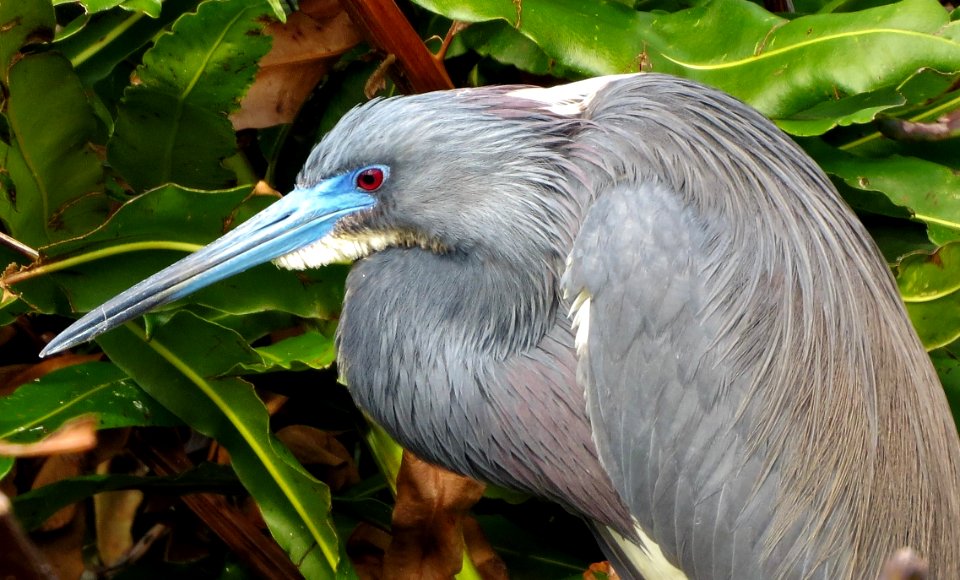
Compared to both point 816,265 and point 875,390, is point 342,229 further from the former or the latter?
point 875,390

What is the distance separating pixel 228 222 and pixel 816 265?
3.43 feet

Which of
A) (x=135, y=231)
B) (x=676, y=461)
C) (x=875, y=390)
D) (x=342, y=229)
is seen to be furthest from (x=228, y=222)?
(x=875, y=390)

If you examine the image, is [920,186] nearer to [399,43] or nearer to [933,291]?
[933,291]

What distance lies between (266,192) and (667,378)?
2.71ft

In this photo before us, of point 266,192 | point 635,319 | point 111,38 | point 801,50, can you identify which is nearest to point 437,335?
point 635,319

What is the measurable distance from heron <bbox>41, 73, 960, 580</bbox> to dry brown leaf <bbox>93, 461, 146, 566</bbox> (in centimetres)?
94

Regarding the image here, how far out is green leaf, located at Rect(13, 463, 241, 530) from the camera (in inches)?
76.2

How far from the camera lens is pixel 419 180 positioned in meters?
1.59

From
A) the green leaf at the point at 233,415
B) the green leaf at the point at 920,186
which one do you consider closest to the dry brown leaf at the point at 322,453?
the green leaf at the point at 233,415

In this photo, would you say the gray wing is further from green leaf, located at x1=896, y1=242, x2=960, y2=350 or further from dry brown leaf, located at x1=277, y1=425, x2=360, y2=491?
dry brown leaf, located at x1=277, y1=425, x2=360, y2=491

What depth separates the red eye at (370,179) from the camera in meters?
1.61

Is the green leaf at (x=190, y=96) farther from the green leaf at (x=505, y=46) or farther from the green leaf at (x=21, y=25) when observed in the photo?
the green leaf at (x=505, y=46)

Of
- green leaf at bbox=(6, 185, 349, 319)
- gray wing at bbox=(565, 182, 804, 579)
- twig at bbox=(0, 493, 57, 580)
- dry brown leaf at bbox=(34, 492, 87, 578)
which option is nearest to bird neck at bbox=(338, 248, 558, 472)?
gray wing at bbox=(565, 182, 804, 579)

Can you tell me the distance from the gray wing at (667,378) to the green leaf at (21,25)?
103cm
